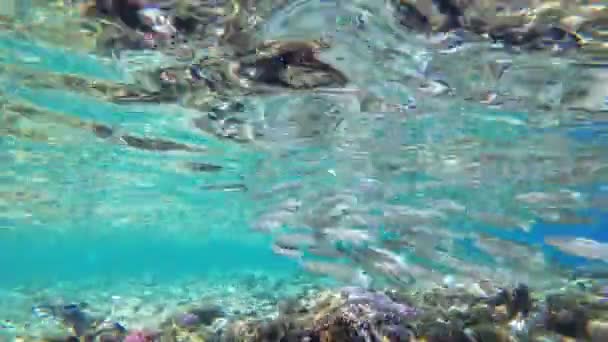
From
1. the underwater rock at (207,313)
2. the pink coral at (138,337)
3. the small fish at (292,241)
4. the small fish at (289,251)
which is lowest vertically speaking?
the pink coral at (138,337)

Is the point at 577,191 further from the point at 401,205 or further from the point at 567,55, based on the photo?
the point at 567,55

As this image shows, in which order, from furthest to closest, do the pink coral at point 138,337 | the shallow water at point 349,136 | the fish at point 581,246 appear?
the shallow water at point 349,136
the fish at point 581,246
the pink coral at point 138,337

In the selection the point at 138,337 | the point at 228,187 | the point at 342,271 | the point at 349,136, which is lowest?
the point at 138,337

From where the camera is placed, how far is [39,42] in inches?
392

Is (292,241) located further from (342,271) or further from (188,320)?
(188,320)

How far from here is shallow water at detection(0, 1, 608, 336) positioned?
9.55m

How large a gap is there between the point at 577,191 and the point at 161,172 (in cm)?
1893

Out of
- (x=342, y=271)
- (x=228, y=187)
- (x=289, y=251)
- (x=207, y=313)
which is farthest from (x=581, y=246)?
(x=228, y=187)

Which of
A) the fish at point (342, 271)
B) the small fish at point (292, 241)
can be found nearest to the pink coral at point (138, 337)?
the fish at point (342, 271)

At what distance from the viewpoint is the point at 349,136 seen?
15156mm

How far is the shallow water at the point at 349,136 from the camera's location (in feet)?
31.3

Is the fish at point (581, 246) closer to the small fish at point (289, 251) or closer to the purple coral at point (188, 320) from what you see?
the small fish at point (289, 251)

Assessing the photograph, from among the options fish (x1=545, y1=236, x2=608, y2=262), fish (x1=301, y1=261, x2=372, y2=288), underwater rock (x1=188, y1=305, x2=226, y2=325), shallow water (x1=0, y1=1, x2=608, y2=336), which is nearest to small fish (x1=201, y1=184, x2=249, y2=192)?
shallow water (x1=0, y1=1, x2=608, y2=336)

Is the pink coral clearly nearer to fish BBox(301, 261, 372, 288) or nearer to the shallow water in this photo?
fish BBox(301, 261, 372, 288)
